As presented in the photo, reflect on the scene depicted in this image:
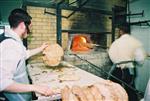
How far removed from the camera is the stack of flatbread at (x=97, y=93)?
88.2 inches

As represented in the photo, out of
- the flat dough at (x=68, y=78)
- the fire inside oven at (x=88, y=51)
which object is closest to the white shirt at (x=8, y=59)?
the flat dough at (x=68, y=78)

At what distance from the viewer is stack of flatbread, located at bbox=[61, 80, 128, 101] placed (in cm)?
224

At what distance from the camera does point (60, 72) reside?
390cm

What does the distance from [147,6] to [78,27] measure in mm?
2556

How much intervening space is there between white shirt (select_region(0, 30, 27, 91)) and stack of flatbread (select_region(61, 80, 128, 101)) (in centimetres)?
A: 62

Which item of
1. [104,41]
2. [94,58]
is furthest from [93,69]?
[104,41]

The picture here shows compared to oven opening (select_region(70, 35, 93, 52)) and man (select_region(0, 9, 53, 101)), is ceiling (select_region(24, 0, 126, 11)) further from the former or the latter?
man (select_region(0, 9, 53, 101))

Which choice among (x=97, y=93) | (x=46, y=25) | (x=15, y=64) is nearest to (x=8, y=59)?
(x=15, y=64)

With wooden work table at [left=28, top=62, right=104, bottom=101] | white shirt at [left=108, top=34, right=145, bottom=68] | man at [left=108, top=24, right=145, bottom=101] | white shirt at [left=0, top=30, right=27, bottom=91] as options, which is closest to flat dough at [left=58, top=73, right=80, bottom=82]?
wooden work table at [left=28, top=62, right=104, bottom=101]

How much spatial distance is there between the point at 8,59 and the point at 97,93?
40.4 inches

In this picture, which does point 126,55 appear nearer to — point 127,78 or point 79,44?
point 127,78

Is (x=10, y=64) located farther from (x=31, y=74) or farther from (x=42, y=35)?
(x=42, y=35)

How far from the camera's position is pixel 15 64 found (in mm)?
2381

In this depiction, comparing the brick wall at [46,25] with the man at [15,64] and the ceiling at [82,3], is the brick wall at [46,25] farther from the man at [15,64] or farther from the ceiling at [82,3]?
the man at [15,64]
